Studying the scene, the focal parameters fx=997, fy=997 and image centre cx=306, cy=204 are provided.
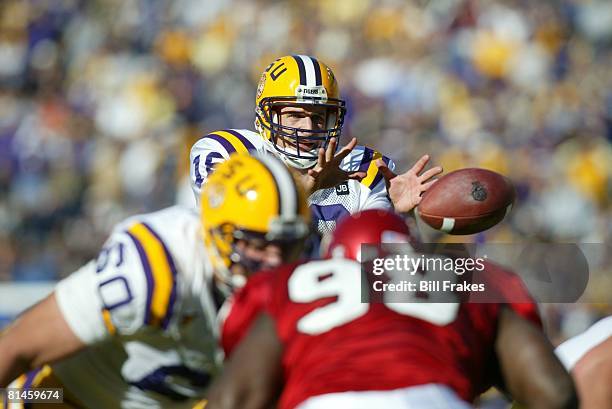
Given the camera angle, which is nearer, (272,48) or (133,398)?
(133,398)

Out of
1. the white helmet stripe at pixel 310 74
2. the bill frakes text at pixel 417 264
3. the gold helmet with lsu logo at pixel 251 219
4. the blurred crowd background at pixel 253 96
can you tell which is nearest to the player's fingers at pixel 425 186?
the white helmet stripe at pixel 310 74

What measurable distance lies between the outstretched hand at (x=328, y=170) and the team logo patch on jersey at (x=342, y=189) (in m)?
0.17

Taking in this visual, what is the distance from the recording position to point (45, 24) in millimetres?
11477

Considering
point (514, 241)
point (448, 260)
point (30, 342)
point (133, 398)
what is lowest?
point (514, 241)

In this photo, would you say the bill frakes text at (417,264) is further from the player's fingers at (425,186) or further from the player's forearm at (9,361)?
the player's fingers at (425,186)

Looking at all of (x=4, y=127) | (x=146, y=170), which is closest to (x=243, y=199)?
(x=146, y=170)

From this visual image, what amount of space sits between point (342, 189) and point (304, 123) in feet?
1.37

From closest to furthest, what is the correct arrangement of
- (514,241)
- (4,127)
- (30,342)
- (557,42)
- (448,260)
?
1. (448,260)
2. (30,342)
3. (514,241)
4. (4,127)
5. (557,42)

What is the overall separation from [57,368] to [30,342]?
585 millimetres

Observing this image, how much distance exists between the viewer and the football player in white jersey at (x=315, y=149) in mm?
4477

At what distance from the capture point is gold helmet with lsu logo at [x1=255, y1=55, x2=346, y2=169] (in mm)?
4781

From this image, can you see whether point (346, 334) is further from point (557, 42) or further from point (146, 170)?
point (557, 42)

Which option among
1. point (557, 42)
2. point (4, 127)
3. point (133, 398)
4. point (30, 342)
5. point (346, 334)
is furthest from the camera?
point (557, 42)

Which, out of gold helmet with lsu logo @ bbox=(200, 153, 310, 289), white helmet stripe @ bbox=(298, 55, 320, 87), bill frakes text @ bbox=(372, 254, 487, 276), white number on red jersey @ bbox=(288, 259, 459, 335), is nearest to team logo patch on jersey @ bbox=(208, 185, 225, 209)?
gold helmet with lsu logo @ bbox=(200, 153, 310, 289)
